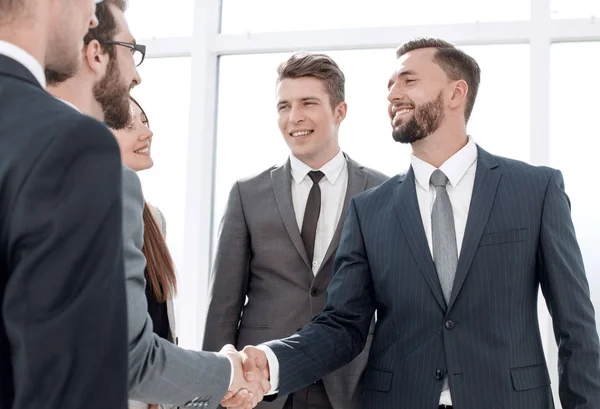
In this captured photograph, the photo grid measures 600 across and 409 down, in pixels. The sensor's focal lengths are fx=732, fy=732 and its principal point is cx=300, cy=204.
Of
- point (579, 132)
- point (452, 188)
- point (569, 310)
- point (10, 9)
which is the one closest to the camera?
point (10, 9)

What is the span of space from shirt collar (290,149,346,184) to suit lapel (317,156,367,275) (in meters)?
0.04

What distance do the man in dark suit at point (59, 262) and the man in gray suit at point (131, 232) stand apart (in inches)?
26.5

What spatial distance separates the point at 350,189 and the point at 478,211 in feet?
2.12

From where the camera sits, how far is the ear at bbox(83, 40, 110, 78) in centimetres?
165

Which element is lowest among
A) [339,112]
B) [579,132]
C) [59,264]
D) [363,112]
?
[59,264]

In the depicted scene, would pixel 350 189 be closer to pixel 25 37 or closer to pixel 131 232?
pixel 131 232

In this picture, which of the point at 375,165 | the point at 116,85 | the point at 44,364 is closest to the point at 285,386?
the point at 116,85

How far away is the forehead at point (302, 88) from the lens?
2.78m

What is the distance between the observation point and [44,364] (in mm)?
843

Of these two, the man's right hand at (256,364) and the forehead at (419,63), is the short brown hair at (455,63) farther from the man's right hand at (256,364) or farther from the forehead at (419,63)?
the man's right hand at (256,364)

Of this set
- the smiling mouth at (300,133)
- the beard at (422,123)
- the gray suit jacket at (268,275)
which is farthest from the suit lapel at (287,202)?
the beard at (422,123)

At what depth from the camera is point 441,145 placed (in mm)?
2312

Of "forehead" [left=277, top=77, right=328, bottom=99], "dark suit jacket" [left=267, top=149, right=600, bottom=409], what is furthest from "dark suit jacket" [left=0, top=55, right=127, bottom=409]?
"forehead" [left=277, top=77, right=328, bottom=99]

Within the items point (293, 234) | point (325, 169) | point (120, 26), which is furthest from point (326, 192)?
point (120, 26)
